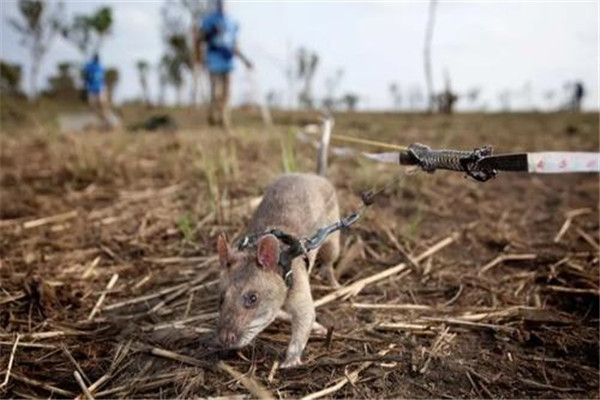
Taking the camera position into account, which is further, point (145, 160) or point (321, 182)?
point (145, 160)

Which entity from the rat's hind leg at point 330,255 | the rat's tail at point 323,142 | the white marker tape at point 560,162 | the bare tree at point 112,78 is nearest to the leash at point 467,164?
the white marker tape at point 560,162

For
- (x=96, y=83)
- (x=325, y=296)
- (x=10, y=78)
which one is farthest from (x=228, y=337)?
(x=10, y=78)

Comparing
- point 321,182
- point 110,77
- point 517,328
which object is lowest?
point 517,328

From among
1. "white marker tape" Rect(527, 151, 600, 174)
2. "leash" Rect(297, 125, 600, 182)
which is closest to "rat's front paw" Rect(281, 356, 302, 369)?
"leash" Rect(297, 125, 600, 182)

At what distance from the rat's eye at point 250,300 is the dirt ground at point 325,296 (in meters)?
0.31

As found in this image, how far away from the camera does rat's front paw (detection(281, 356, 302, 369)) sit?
2600 millimetres

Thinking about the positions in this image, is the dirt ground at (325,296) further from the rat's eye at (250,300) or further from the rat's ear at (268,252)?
the rat's ear at (268,252)

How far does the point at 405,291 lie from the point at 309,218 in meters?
0.84

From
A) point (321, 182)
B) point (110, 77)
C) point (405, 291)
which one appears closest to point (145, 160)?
point (321, 182)

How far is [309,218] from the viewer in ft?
10.8

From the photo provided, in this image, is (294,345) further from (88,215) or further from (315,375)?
(88,215)

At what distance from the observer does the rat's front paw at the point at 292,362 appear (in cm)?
260

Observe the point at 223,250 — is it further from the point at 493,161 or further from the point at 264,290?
the point at 493,161

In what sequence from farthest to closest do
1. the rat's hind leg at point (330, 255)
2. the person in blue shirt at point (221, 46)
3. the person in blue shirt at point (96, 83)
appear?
the person in blue shirt at point (96, 83), the person in blue shirt at point (221, 46), the rat's hind leg at point (330, 255)
